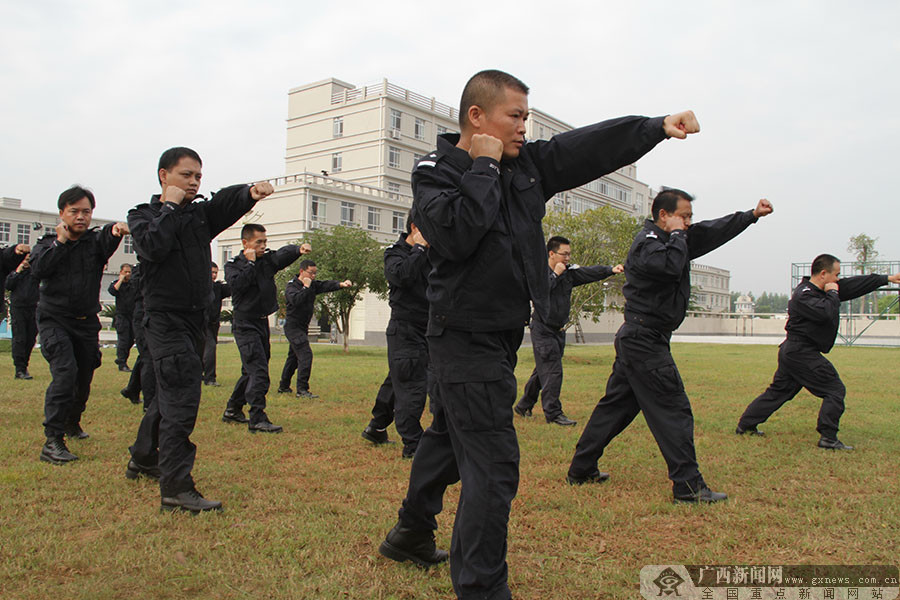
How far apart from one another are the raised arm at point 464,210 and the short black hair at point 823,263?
573 cm

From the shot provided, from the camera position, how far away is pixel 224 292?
11148mm

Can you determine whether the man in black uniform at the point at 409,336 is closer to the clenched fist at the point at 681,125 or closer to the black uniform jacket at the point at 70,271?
the black uniform jacket at the point at 70,271

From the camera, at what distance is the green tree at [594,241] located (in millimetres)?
22250

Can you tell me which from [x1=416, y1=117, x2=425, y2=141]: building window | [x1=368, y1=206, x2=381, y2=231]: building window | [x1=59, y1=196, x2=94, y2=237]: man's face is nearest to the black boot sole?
[x1=59, y1=196, x2=94, y2=237]: man's face

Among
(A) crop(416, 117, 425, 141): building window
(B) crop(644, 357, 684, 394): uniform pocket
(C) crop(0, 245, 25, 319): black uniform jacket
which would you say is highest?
(A) crop(416, 117, 425, 141): building window

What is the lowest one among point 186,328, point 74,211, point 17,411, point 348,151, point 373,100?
point 17,411

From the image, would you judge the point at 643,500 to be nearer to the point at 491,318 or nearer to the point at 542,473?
the point at 542,473

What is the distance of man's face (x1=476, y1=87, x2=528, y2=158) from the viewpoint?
9.39 ft

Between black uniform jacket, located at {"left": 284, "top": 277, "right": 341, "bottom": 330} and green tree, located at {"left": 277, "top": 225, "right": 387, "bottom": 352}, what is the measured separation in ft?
39.4

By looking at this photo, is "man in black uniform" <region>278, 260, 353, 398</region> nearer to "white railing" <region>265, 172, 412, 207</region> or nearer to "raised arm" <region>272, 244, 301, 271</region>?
"raised arm" <region>272, 244, 301, 271</region>

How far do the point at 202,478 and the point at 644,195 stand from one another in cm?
8145

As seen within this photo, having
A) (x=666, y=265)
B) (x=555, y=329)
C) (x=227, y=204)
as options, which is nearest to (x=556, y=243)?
(x=555, y=329)

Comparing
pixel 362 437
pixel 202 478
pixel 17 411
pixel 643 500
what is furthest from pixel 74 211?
pixel 643 500

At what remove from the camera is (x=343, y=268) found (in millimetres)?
23172
